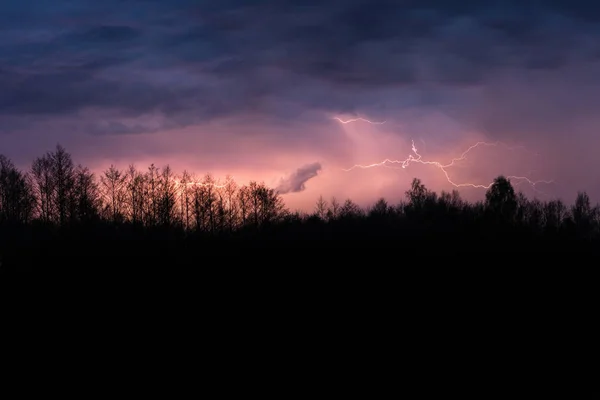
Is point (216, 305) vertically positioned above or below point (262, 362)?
above

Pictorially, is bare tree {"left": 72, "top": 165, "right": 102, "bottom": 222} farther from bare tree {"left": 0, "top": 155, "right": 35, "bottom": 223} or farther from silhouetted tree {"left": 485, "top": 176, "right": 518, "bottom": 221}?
silhouetted tree {"left": 485, "top": 176, "right": 518, "bottom": 221}

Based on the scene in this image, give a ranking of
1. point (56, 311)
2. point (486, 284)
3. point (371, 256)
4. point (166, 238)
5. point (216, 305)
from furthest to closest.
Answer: point (166, 238), point (371, 256), point (486, 284), point (216, 305), point (56, 311)

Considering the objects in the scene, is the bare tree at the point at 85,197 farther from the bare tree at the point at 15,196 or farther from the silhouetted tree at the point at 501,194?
the silhouetted tree at the point at 501,194

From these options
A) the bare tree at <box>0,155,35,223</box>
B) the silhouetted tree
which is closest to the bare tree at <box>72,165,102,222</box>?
the bare tree at <box>0,155,35,223</box>

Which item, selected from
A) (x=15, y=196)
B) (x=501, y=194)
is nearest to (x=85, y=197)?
(x=15, y=196)

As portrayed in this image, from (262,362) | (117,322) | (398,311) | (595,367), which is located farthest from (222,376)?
(595,367)

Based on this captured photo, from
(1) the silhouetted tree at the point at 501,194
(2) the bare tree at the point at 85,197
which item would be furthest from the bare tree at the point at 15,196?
(1) the silhouetted tree at the point at 501,194

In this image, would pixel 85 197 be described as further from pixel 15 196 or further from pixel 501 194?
pixel 501 194

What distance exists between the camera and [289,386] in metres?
15.9

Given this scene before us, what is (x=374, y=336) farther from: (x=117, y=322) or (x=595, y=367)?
(x=117, y=322)

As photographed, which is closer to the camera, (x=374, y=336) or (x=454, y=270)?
(x=374, y=336)

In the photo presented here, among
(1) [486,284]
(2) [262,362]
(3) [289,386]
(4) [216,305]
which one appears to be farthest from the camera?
(1) [486,284]

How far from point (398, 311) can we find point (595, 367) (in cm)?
706

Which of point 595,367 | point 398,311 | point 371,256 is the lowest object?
point 595,367
